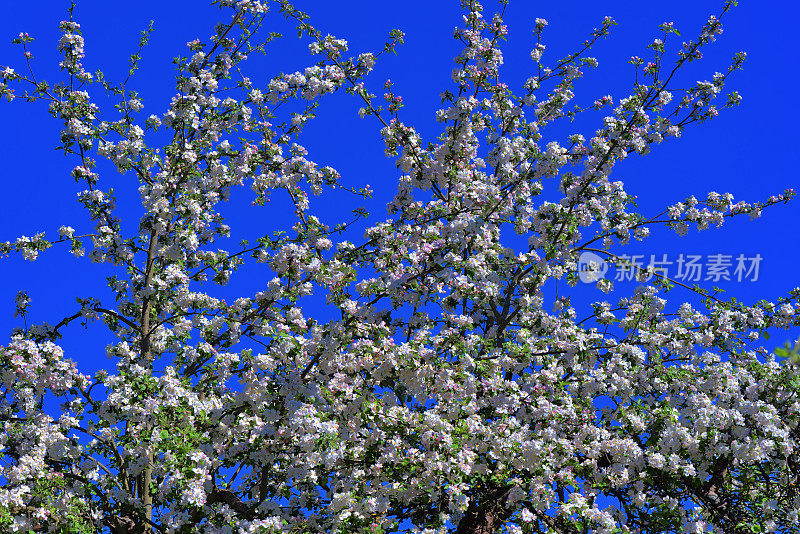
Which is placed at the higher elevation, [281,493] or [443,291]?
[443,291]

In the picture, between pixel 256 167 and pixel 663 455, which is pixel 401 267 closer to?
pixel 256 167

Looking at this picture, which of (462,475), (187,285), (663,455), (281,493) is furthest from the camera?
(187,285)

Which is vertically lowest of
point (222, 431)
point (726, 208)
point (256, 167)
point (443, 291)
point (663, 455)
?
point (222, 431)

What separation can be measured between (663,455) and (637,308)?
2739mm

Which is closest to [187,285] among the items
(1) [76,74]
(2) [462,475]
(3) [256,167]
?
(3) [256,167]

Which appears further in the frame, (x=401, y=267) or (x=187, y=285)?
(x=187, y=285)

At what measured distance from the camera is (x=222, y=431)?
10516 mm

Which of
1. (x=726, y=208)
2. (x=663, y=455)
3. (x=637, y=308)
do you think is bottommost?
(x=663, y=455)

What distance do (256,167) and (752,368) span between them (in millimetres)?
8550

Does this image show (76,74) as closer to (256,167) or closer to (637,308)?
(256,167)

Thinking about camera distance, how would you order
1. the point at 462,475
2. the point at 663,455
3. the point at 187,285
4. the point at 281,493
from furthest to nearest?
1. the point at 187,285
2. the point at 281,493
3. the point at 663,455
4. the point at 462,475

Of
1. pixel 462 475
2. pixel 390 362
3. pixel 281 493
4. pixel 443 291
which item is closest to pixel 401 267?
pixel 443 291

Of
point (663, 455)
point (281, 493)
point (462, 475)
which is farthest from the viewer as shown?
point (281, 493)

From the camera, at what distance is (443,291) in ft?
34.7
